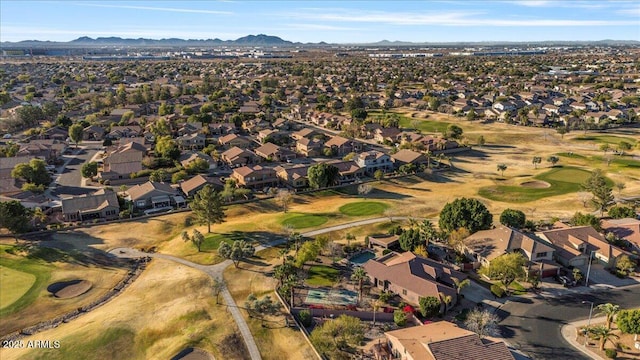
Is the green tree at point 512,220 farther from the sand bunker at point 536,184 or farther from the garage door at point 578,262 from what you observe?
the sand bunker at point 536,184

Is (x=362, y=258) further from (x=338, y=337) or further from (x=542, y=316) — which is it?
(x=542, y=316)

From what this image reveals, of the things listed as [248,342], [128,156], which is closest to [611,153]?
[248,342]

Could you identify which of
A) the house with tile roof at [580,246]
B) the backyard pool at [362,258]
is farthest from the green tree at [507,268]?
the backyard pool at [362,258]

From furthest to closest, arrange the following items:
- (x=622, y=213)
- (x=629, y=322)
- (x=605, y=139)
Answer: (x=605, y=139)
(x=622, y=213)
(x=629, y=322)

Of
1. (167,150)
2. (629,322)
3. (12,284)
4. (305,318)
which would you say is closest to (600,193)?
(629,322)

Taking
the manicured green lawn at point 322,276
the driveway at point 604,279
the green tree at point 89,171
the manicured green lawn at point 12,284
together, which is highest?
the green tree at point 89,171

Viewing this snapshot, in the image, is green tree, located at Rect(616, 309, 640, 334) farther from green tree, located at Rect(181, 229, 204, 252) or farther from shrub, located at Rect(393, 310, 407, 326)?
green tree, located at Rect(181, 229, 204, 252)

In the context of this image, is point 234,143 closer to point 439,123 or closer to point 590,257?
point 439,123
